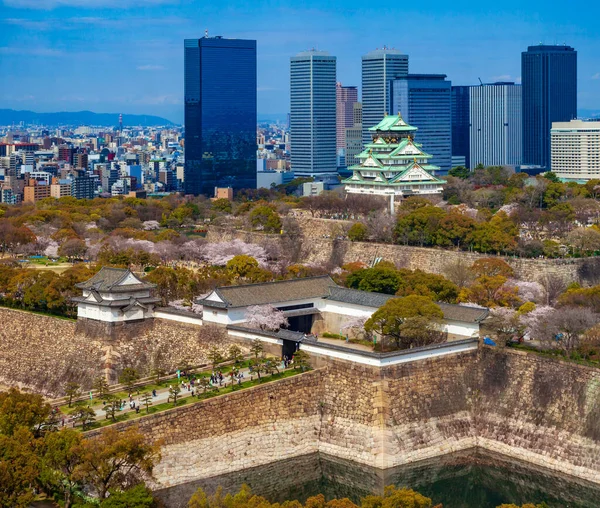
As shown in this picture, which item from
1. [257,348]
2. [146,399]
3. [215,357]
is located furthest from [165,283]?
[146,399]

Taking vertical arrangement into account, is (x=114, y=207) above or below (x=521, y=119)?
below

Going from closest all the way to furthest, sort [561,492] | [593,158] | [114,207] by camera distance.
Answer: [561,492], [114,207], [593,158]

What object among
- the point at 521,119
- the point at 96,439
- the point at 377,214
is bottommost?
the point at 96,439

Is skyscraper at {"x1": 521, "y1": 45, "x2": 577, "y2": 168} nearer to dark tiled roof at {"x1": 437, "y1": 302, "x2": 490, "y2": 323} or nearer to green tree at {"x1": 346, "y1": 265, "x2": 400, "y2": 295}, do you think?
green tree at {"x1": 346, "y1": 265, "x2": 400, "y2": 295}

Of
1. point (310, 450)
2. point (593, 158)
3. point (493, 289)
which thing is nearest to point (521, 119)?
point (593, 158)

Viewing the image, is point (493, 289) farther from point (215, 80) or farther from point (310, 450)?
point (215, 80)

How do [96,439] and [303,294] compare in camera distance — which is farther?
[303,294]

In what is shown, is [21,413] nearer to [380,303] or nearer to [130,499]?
[130,499]
